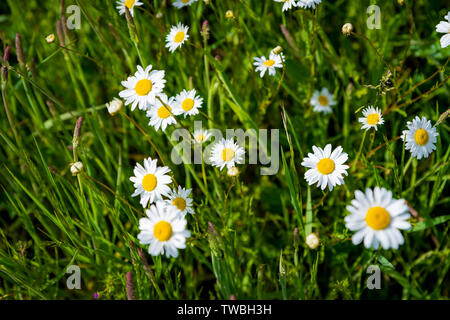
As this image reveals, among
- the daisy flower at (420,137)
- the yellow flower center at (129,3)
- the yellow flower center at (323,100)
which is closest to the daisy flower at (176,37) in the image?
the yellow flower center at (129,3)

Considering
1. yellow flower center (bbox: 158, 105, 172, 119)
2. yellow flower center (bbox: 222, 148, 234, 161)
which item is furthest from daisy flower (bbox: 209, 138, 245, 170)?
yellow flower center (bbox: 158, 105, 172, 119)

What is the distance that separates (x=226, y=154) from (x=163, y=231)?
401mm

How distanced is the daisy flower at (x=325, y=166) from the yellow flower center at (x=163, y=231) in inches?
18.1

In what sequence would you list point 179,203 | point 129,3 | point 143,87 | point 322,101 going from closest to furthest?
point 179,203 < point 143,87 < point 129,3 < point 322,101

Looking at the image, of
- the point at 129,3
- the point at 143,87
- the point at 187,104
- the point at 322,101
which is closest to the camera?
the point at 143,87

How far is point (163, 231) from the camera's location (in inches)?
38.3

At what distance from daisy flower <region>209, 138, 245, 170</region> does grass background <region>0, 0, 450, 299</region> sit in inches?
4.1

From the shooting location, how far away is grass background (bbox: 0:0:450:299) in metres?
1.29

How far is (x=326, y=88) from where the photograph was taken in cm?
173

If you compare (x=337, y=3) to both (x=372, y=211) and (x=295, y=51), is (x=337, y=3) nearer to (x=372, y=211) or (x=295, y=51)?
(x=295, y=51)

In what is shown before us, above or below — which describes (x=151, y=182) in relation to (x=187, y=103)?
below

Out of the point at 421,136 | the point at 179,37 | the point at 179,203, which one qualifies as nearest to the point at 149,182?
the point at 179,203

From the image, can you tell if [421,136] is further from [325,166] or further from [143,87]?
[143,87]

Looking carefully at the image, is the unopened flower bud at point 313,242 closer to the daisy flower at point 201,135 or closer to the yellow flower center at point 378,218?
the yellow flower center at point 378,218
